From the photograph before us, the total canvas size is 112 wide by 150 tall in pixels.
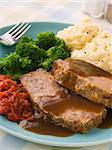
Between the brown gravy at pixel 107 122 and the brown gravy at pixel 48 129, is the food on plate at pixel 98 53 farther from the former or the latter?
the brown gravy at pixel 48 129

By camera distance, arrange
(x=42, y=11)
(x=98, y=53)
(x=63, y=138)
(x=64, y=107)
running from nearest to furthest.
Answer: (x=63, y=138) < (x=64, y=107) < (x=98, y=53) < (x=42, y=11)

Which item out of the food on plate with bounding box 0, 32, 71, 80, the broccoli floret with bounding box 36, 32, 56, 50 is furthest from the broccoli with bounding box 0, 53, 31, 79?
the broccoli floret with bounding box 36, 32, 56, 50

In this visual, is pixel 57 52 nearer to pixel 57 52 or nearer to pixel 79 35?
pixel 57 52

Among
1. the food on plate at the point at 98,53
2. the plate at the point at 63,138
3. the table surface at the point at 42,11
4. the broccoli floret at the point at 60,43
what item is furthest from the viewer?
the table surface at the point at 42,11

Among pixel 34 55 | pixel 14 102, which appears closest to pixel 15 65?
pixel 34 55

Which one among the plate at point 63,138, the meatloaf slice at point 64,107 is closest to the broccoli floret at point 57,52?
the meatloaf slice at point 64,107

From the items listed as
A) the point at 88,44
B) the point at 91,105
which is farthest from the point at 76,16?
the point at 91,105

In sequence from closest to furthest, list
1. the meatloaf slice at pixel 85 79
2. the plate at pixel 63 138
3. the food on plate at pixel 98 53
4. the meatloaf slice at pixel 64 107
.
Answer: the plate at pixel 63 138 < the meatloaf slice at pixel 64 107 < the meatloaf slice at pixel 85 79 < the food on plate at pixel 98 53
